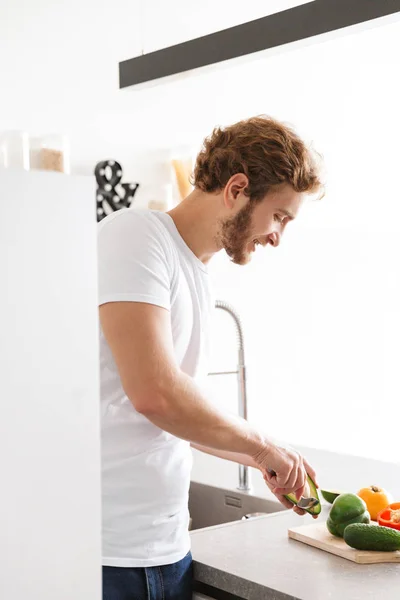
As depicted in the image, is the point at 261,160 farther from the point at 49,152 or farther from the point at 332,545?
the point at 49,152

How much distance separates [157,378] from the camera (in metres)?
1.33

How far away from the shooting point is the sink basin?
2189 millimetres

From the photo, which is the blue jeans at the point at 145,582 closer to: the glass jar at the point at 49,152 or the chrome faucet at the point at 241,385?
the chrome faucet at the point at 241,385

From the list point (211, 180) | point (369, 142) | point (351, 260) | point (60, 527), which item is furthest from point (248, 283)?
point (60, 527)

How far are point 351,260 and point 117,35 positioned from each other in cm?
186

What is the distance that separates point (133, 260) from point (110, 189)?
92.3 inches

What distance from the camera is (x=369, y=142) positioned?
3861mm

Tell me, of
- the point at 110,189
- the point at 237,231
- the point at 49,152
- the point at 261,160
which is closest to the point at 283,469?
the point at 237,231

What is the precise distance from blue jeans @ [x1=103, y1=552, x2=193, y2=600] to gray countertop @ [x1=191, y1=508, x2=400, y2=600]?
60 mm

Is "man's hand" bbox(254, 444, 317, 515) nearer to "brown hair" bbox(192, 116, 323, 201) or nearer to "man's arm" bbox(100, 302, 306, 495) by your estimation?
"man's arm" bbox(100, 302, 306, 495)

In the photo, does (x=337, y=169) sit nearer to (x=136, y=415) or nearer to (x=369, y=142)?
(x=369, y=142)

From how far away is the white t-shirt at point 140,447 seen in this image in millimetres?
1396

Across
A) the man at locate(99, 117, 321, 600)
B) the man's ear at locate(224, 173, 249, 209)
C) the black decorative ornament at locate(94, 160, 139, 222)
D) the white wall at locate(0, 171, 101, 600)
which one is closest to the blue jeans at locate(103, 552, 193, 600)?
the man at locate(99, 117, 321, 600)

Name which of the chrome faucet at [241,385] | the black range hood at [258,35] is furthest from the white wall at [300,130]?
the chrome faucet at [241,385]
